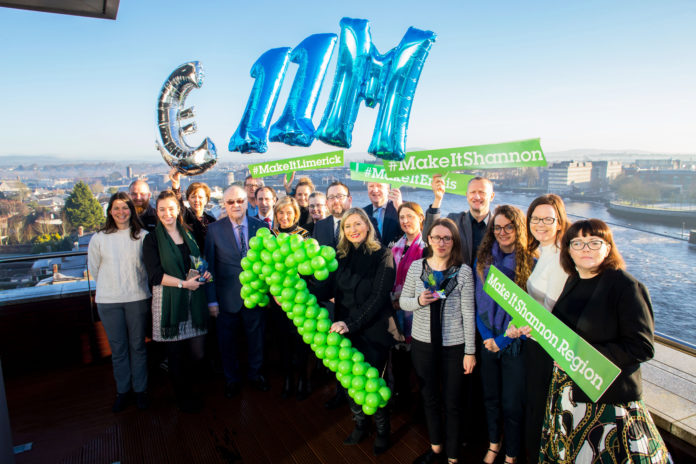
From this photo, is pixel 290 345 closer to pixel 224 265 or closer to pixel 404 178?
pixel 224 265

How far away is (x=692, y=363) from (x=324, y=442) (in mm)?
2621

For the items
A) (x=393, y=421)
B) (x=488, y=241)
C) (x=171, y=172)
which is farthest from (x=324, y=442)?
(x=171, y=172)

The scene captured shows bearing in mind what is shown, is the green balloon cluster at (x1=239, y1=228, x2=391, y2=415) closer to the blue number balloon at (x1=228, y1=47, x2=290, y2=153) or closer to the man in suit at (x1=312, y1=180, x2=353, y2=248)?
the man in suit at (x1=312, y1=180, x2=353, y2=248)

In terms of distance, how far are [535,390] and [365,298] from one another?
1095 millimetres

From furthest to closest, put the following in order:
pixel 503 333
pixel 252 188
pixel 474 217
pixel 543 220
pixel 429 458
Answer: pixel 252 188, pixel 474 217, pixel 429 458, pixel 503 333, pixel 543 220

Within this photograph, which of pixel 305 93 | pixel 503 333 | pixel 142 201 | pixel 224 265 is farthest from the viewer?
pixel 305 93

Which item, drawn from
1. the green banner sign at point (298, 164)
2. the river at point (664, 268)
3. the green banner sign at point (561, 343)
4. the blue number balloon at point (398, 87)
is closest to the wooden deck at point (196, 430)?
the green banner sign at point (561, 343)

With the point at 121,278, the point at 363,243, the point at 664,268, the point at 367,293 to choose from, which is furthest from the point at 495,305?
the point at 664,268

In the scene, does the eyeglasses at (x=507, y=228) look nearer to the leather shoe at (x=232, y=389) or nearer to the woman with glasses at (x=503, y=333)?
the woman with glasses at (x=503, y=333)

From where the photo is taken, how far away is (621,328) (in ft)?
5.18

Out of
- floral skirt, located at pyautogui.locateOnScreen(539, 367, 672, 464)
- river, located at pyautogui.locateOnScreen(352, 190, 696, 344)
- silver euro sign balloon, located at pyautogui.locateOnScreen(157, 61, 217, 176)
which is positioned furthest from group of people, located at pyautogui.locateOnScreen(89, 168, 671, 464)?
river, located at pyautogui.locateOnScreen(352, 190, 696, 344)

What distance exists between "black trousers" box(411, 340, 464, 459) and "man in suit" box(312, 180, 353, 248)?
4.33ft

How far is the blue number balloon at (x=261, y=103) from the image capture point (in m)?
4.68

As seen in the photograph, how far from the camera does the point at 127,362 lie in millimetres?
3150
